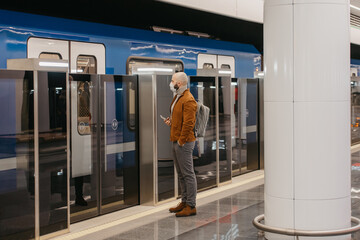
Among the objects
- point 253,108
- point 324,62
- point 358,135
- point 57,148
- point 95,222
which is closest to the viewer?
point 324,62

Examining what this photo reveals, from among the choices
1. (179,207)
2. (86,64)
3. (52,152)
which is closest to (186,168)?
(179,207)

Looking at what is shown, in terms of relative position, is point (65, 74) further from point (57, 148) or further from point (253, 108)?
point (253, 108)

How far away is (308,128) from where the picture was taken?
4.66 m

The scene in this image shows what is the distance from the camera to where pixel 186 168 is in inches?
248

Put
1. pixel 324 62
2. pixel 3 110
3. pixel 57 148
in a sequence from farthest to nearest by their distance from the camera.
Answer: pixel 57 148, pixel 3 110, pixel 324 62

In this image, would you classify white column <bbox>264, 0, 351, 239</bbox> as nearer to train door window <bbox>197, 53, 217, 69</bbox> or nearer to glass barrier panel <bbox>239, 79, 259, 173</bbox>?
glass barrier panel <bbox>239, 79, 259, 173</bbox>

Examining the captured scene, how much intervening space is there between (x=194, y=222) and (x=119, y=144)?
62.1 inches

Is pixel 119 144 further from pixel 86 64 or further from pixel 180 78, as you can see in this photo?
A: pixel 86 64

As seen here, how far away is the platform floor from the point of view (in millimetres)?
5488

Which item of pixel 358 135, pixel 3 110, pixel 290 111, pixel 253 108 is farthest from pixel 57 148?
pixel 358 135

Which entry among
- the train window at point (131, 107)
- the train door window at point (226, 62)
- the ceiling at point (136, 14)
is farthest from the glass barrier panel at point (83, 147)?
the train door window at point (226, 62)

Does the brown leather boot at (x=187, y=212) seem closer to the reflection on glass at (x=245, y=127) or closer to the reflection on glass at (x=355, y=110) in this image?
the reflection on glass at (x=245, y=127)

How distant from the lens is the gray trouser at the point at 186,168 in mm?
6258

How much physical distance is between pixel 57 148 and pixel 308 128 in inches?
102
